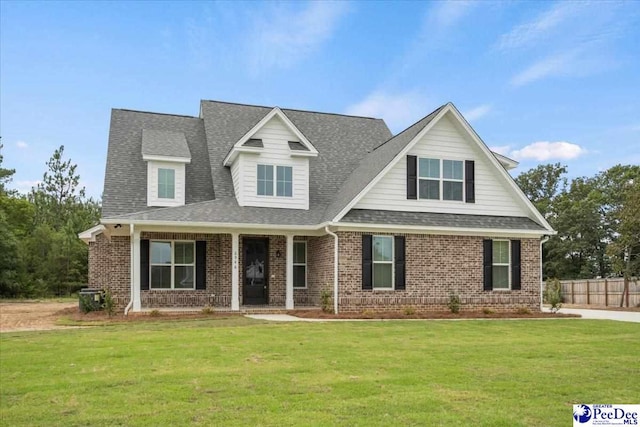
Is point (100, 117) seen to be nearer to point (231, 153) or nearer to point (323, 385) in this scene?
point (231, 153)

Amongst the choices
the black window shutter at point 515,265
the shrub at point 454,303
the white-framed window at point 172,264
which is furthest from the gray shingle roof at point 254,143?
the black window shutter at point 515,265

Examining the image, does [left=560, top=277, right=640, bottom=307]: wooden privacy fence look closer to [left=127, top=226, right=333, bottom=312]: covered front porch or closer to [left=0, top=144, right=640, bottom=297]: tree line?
[left=0, top=144, right=640, bottom=297]: tree line

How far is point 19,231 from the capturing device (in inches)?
1540

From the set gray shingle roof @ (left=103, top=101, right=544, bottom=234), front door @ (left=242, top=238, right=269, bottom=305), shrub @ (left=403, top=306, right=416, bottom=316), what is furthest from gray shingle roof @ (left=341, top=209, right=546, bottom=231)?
front door @ (left=242, top=238, right=269, bottom=305)

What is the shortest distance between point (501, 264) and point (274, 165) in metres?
8.11

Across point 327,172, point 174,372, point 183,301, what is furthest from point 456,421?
point 327,172

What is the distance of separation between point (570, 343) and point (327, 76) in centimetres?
1469

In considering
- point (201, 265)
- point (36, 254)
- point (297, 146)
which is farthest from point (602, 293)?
point (36, 254)

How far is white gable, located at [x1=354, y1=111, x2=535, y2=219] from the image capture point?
1891 centimetres

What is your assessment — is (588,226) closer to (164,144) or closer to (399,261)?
(399,261)

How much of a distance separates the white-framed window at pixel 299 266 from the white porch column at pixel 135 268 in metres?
5.28

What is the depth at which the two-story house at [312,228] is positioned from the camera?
721 inches

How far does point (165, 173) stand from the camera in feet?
65.9

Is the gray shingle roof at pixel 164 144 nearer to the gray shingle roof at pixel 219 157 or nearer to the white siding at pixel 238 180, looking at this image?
the gray shingle roof at pixel 219 157
